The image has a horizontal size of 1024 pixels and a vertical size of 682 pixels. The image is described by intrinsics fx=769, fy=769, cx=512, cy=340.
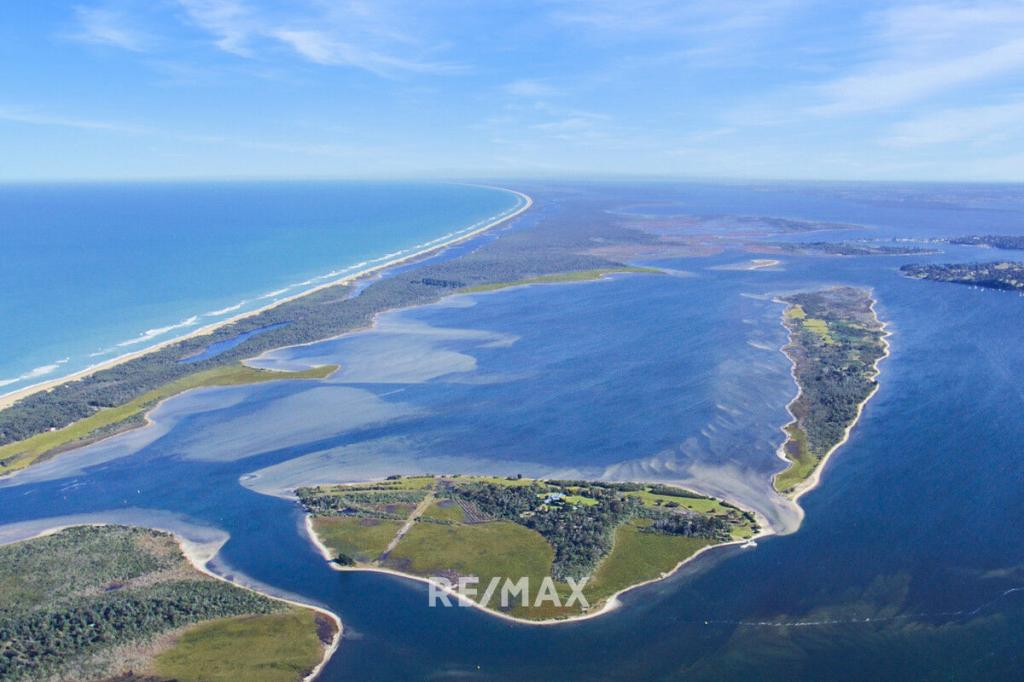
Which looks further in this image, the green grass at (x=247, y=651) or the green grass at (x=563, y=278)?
the green grass at (x=563, y=278)

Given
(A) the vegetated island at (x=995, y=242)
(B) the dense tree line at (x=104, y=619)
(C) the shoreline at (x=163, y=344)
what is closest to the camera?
(B) the dense tree line at (x=104, y=619)

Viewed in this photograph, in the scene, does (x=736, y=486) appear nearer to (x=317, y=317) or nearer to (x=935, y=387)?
(x=935, y=387)

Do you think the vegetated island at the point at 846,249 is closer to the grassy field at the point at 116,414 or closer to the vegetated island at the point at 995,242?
the vegetated island at the point at 995,242

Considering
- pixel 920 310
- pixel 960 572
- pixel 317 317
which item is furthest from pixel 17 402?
pixel 920 310

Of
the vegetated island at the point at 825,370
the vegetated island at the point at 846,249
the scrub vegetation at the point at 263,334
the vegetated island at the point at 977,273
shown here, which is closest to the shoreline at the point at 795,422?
the vegetated island at the point at 825,370

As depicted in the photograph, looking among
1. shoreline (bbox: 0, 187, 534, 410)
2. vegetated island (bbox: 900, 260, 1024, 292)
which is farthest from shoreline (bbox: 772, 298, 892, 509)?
shoreline (bbox: 0, 187, 534, 410)

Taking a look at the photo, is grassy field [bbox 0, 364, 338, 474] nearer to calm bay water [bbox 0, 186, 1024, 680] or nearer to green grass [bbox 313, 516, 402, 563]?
calm bay water [bbox 0, 186, 1024, 680]
